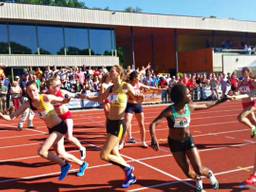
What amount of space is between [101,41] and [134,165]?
83.6 feet

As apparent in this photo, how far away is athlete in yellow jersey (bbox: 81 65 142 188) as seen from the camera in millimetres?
6617

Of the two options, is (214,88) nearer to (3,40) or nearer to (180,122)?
(3,40)

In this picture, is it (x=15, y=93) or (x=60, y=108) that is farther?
(x=15, y=93)

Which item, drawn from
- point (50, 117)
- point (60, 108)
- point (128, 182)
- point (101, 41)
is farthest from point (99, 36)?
point (128, 182)

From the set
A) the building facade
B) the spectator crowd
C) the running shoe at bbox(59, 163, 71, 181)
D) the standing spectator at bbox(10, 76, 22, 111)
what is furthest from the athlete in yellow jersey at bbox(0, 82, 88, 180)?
the building facade

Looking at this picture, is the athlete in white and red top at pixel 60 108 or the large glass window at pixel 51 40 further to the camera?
the large glass window at pixel 51 40

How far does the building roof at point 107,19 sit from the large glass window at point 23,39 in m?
0.59

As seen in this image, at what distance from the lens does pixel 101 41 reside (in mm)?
32969

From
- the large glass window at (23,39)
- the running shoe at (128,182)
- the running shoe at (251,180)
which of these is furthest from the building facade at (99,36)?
the running shoe at (251,180)

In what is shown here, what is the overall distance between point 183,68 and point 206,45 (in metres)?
4.74

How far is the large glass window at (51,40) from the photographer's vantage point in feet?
96.2

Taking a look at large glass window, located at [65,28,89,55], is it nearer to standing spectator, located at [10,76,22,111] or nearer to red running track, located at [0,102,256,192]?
standing spectator, located at [10,76,22,111]

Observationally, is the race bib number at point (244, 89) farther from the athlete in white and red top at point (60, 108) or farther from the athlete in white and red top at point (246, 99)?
the athlete in white and red top at point (60, 108)

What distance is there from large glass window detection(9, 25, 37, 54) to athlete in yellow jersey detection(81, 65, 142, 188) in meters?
22.3
